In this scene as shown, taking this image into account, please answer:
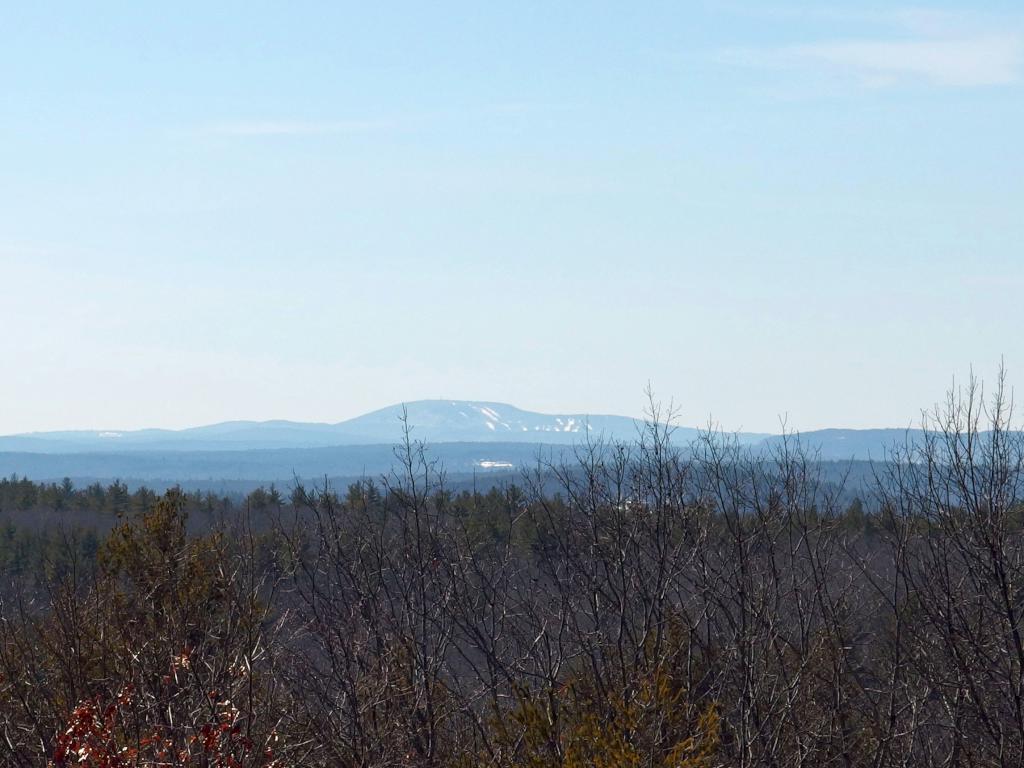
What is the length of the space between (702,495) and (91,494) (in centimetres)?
9335

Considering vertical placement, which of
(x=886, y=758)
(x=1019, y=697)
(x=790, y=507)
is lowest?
(x=886, y=758)

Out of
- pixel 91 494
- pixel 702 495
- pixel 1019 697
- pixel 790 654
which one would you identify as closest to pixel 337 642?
pixel 702 495

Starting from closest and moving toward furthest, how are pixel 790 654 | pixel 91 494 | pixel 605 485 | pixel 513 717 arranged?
pixel 513 717 → pixel 605 485 → pixel 790 654 → pixel 91 494

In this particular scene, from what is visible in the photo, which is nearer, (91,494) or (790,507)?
(790,507)

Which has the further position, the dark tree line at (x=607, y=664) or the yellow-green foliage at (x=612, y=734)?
the dark tree line at (x=607, y=664)

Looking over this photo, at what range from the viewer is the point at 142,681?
14.9m

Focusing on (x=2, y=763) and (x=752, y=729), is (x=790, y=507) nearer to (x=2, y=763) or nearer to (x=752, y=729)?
(x=752, y=729)

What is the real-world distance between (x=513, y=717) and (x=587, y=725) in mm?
1112

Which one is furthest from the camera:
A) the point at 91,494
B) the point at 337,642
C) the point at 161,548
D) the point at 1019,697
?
the point at 91,494

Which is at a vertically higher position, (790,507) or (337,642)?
(790,507)

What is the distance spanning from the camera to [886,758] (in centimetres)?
1694

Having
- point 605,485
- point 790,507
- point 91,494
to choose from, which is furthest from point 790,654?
point 91,494

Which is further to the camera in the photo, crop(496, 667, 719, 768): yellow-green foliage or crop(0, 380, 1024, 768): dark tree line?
crop(0, 380, 1024, 768): dark tree line

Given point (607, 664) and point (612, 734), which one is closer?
point (612, 734)
